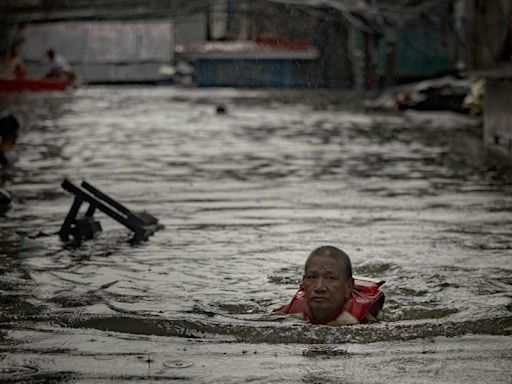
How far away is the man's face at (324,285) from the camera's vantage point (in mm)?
6738

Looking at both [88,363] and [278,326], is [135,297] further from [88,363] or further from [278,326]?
[88,363]

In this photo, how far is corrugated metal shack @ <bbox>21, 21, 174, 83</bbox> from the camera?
191 ft

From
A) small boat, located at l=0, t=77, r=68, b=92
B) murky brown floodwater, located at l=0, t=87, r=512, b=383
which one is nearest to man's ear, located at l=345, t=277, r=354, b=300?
murky brown floodwater, located at l=0, t=87, r=512, b=383

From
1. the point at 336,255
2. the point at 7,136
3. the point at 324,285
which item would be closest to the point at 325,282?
the point at 324,285

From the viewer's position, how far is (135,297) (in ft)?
25.6

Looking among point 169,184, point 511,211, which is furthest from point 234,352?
point 169,184

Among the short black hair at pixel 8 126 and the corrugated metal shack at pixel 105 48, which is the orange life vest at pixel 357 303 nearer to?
the short black hair at pixel 8 126

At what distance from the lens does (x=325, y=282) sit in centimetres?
679

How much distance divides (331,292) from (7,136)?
9.96 metres

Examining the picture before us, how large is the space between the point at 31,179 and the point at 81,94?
92.2 feet

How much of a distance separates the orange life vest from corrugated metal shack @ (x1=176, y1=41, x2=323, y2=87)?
47.8 metres

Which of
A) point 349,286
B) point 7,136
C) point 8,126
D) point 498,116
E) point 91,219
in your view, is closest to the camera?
point 349,286

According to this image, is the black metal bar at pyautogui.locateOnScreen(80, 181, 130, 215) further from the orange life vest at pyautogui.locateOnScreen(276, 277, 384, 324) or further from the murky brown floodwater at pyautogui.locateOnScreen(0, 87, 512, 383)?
the orange life vest at pyautogui.locateOnScreen(276, 277, 384, 324)

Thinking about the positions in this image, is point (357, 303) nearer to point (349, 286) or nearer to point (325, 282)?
point (349, 286)
